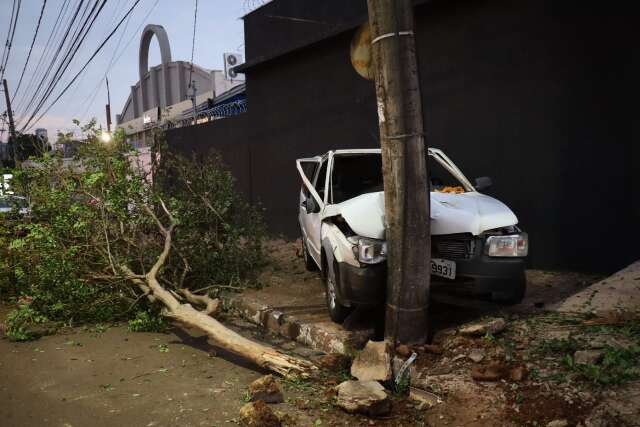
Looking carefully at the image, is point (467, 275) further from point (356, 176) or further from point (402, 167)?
point (356, 176)

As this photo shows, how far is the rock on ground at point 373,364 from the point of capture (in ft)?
14.0

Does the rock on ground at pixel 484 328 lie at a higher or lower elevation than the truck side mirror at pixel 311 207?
lower

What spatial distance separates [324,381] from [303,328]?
1.37 m

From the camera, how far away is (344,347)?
5.20m

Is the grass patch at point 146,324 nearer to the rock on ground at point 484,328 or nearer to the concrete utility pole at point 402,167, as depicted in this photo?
the concrete utility pole at point 402,167

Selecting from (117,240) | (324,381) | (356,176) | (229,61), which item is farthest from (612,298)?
(229,61)

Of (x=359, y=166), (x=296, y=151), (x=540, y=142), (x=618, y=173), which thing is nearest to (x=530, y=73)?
(x=540, y=142)

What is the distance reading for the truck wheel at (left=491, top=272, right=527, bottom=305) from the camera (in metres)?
5.08

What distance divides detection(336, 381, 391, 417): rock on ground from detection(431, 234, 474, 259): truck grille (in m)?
1.60

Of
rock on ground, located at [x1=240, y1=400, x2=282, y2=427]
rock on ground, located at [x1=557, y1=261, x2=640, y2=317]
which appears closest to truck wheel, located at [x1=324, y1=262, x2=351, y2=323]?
rock on ground, located at [x1=240, y1=400, x2=282, y2=427]

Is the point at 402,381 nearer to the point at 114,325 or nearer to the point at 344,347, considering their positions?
the point at 344,347

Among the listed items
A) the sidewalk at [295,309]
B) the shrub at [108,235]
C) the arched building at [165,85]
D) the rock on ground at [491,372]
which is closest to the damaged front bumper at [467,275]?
the sidewalk at [295,309]

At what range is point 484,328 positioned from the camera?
4730mm

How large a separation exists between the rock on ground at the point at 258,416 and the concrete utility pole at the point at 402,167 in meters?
1.38
